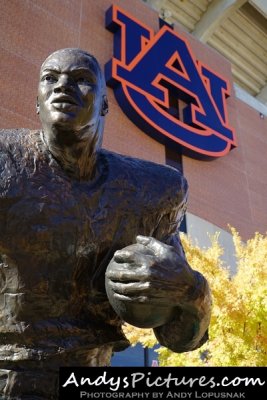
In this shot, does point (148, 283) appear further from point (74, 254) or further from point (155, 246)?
point (74, 254)

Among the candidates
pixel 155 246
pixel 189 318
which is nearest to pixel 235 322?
pixel 189 318

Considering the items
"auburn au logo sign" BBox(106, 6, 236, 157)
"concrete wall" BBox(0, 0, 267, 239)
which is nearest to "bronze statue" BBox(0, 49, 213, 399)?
"concrete wall" BBox(0, 0, 267, 239)

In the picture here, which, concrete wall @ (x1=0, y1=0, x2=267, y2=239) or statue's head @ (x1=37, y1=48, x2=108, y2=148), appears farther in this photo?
concrete wall @ (x1=0, y1=0, x2=267, y2=239)

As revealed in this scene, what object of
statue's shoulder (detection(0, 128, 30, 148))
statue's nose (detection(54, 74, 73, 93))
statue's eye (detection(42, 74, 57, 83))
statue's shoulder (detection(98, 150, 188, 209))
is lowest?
statue's shoulder (detection(0, 128, 30, 148))

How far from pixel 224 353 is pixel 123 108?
7658mm

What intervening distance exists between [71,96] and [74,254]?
475 mm

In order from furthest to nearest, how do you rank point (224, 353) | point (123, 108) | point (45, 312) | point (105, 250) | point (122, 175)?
point (123, 108) → point (224, 353) → point (122, 175) → point (105, 250) → point (45, 312)

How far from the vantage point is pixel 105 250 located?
1.45m

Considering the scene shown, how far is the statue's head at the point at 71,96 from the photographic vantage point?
138 centimetres

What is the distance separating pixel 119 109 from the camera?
12039 mm

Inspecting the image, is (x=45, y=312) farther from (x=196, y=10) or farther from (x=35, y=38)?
(x=196, y=10)

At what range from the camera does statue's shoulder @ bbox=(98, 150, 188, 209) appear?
1562 mm

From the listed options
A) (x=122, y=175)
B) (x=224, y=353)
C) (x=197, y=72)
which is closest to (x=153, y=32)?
(x=197, y=72)

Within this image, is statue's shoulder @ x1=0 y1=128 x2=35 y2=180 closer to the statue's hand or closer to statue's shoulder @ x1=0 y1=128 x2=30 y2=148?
statue's shoulder @ x1=0 y1=128 x2=30 y2=148
